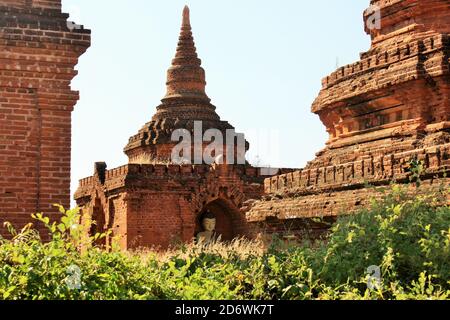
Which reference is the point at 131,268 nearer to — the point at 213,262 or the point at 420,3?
the point at 213,262

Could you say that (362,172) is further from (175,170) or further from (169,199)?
(175,170)

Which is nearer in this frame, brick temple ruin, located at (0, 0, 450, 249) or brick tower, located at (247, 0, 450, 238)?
brick temple ruin, located at (0, 0, 450, 249)

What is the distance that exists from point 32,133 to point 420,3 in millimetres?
7577

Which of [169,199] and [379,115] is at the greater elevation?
[379,115]

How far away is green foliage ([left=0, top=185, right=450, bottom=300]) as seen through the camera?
675 centimetres

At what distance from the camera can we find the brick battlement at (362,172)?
1052 cm

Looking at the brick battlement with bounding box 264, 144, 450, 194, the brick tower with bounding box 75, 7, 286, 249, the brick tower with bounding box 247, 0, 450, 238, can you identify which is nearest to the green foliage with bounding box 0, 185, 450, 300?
the brick battlement with bounding box 264, 144, 450, 194

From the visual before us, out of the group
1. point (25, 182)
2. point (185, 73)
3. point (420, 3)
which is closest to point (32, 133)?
point (25, 182)

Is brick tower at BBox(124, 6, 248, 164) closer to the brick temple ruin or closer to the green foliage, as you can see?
the brick temple ruin

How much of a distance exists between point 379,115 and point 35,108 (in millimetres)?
6299

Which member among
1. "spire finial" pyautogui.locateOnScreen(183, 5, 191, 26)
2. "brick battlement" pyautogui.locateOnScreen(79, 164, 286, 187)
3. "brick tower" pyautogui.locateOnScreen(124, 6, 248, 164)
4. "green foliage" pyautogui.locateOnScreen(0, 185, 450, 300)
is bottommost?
"green foliage" pyautogui.locateOnScreen(0, 185, 450, 300)

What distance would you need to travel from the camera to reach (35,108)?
9.84m

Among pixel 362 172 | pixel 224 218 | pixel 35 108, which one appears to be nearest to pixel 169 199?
pixel 224 218

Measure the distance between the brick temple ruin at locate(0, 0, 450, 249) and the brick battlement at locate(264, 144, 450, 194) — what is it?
2 cm
